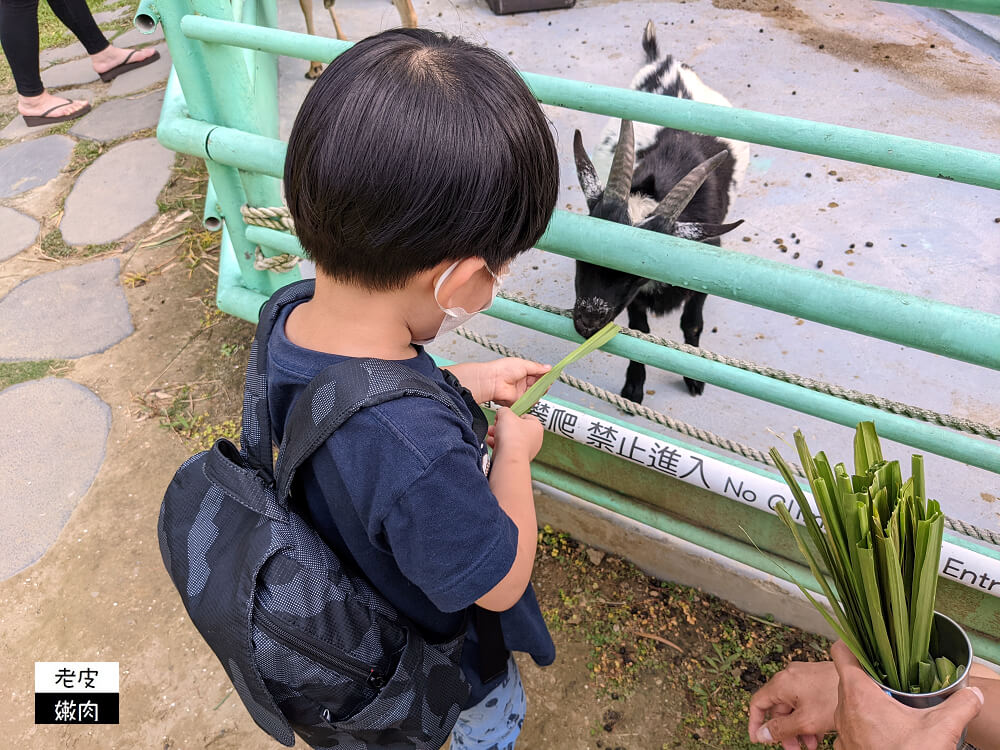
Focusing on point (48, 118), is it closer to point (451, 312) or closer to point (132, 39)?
point (132, 39)

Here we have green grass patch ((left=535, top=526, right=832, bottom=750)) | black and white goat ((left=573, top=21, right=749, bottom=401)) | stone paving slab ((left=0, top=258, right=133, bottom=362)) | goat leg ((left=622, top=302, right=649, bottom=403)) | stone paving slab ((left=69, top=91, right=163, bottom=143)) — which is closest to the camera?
green grass patch ((left=535, top=526, right=832, bottom=750))

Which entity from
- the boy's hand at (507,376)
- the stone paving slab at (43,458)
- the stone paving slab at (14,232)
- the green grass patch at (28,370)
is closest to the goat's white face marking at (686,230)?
the boy's hand at (507,376)

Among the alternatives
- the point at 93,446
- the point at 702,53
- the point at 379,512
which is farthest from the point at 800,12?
the point at 379,512

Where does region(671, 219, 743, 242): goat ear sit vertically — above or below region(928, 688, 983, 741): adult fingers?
below

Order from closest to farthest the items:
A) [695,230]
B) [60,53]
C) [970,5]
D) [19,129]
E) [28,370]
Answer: [970,5], [695,230], [28,370], [19,129], [60,53]

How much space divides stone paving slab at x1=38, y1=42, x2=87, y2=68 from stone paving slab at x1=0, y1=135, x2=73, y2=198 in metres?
1.45

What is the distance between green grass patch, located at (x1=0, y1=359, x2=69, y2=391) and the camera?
131 inches

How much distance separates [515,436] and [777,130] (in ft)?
2.55

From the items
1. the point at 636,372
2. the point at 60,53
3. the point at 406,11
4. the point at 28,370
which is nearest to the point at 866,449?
the point at 636,372

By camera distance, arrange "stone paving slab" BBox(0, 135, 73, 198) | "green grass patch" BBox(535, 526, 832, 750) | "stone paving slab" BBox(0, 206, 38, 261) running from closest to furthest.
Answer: "green grass patch" BBox(535, 526, 832, 750) < "stone paving slab" BBox(0, 206, 38, 261) < "stone paving slab" BBox(0, 135, 73, 198)

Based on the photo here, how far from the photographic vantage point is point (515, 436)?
1250 millimetres

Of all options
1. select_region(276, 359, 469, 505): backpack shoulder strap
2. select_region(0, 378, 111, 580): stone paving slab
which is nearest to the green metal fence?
select_region(276, 359, 469, 505): backpack shoulder strap

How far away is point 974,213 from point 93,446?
4439mm

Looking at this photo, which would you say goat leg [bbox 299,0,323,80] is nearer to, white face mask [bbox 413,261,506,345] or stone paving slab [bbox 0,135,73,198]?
stone paving slab [bbox 0,135,73,198]
